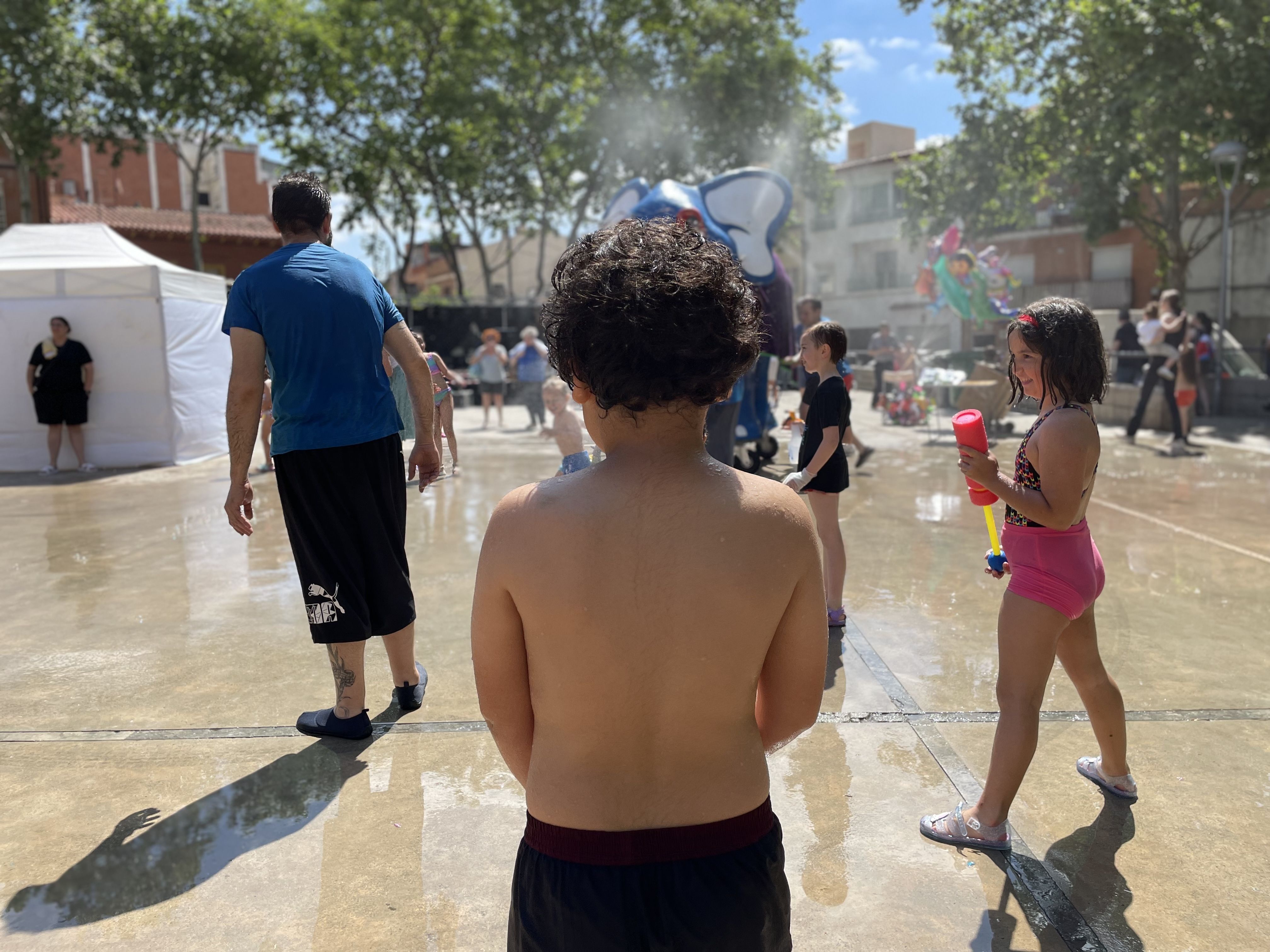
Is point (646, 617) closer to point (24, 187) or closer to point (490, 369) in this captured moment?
point (490, 369)

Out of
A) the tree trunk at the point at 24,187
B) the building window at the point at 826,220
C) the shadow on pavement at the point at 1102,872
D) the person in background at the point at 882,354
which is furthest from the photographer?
the building window at the point at 826,220

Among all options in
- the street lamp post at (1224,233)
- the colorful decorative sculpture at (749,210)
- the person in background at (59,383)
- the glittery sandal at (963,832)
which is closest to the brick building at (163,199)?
the person in background at (59,383)

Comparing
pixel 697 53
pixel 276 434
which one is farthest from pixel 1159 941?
pixel 697 53

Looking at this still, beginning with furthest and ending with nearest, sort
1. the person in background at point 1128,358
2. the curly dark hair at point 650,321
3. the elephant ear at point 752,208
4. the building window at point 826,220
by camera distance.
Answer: the building window at point 826,220 < the person in background at point 1128,358 < the elephant ear at point 752,208 < the curly dark hair at point 650,321

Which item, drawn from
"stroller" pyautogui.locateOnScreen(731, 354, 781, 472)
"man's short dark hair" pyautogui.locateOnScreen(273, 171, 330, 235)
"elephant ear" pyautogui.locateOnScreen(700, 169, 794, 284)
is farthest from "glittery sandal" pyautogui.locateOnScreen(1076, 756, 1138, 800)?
"elephant ear" pyautogui.locateOnScreen(700, 169, 794, 284)

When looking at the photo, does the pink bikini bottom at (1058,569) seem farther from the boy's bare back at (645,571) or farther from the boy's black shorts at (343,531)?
the boy's black shorts at (343,531)

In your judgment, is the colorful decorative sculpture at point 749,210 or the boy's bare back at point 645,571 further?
the colorful decorative sculpture at point 749,210

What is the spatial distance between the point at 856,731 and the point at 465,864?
151 cm

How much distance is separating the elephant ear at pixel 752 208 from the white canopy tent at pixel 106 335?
233 inches

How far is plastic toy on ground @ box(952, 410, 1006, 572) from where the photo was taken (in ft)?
8.21

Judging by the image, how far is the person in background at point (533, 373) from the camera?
14359 mm

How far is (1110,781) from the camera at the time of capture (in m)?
2.93

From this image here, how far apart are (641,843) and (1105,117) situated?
67.2ft

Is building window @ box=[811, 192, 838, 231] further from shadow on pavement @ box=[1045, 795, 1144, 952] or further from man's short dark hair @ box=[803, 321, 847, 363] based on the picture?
shadow on pavement @ box=[1045, 795, 1144, 952]
